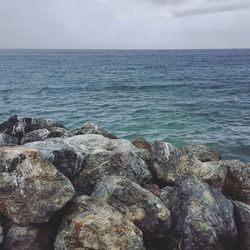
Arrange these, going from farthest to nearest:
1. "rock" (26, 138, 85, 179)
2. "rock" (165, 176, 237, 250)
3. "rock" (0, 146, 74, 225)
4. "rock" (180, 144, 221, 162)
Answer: "rock" (180, 144, 221, 162) < "rock" (26, 138, 85, 179) < "rock" (165, 176, 237, 250) < "rock" (0, 146, 74, 225)

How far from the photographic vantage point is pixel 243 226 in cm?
898

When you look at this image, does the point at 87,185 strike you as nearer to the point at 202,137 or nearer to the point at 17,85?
the point at 202,137

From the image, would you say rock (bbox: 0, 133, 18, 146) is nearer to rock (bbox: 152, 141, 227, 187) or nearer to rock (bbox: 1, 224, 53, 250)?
rock (bbox: 152, 141, 227, 187)

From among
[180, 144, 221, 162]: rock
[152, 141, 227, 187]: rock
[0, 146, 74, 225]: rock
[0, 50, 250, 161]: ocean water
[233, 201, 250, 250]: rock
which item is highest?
[0, 146, 74, 225]: rock

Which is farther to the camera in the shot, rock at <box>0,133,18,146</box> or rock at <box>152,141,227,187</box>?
rock at <box>0,133,18,146</box>

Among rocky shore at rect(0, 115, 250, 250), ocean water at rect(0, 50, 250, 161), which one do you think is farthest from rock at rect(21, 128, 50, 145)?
ocean water at rect(0, 50, 250, 161)

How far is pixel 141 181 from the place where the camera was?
406 inches

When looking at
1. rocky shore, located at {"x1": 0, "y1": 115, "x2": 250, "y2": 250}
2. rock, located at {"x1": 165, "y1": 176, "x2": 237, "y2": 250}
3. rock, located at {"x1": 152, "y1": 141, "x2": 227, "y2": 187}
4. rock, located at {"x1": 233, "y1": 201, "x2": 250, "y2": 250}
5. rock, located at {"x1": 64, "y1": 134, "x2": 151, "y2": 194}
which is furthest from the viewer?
rock, located at {"x1": 152, "y1": 141, "x2": 227, "y2": 187}

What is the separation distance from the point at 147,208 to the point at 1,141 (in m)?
5.55

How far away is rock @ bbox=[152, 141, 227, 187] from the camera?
10.3 m

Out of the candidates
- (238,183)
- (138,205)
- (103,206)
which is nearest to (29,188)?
(103,206)

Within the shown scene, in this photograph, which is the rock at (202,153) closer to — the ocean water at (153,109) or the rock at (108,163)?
the rock at (108,163)

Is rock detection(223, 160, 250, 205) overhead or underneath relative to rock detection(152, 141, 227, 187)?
underneath

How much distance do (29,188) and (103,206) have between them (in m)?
1.47
